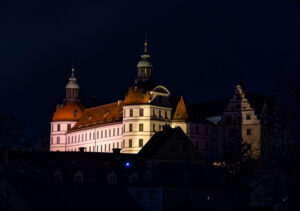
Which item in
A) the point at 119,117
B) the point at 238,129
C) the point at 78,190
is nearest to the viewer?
the point at 78,190

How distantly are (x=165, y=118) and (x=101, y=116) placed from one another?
61.8 ft

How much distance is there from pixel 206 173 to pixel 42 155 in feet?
57.3

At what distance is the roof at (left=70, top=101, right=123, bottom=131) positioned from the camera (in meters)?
135

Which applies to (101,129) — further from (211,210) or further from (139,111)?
(211,210)

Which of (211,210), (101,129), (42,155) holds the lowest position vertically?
(211,210)

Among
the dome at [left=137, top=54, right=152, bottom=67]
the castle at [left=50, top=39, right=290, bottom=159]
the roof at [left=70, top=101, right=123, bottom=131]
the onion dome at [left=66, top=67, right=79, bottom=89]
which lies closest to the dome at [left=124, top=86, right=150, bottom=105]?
the castle at [left=50, top=39, right=290, bottom=159]

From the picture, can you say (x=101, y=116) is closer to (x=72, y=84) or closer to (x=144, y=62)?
(x=144, y=62)

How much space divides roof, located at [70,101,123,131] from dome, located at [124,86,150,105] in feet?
18.5

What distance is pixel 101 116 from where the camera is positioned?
465 ft

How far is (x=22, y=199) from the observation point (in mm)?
61188

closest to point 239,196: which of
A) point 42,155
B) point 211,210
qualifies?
point 211,210

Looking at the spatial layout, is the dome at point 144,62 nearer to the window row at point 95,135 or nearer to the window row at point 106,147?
the window row at point 95,135

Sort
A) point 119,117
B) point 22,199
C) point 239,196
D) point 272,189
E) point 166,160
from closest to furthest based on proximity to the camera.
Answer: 1. point 272,189
2. point 22,199
3. point 239,196
4. point 166,160
5. point 119,117

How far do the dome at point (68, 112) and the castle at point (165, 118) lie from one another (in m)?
11.9
